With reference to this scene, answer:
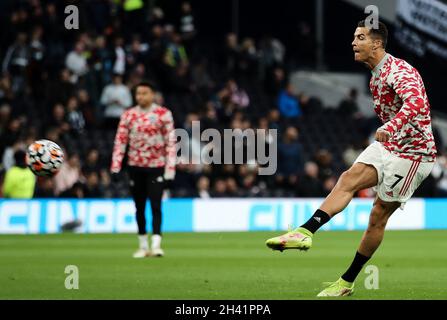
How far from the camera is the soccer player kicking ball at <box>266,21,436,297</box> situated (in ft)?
32.3

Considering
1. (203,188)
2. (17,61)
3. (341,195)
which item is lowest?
(203,188)

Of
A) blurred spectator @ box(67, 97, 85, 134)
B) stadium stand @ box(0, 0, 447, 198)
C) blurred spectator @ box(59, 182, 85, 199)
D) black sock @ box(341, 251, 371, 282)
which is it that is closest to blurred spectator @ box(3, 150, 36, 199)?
stadium stand @ box(0, 0, 447, 198)

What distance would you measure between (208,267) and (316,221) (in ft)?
13.7

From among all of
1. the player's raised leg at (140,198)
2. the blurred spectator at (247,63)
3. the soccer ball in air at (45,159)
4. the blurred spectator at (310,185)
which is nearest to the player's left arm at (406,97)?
the soccer ball in air at (45,159)

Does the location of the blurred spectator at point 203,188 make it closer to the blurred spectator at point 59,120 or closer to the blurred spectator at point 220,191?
the blurred spectator at point 220,191

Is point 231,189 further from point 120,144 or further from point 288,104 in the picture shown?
point 120,144

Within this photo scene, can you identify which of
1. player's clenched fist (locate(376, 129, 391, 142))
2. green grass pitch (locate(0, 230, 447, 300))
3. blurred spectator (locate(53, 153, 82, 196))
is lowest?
green grass pitch (locate(0, 230, 447, 300))

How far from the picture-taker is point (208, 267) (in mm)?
13758

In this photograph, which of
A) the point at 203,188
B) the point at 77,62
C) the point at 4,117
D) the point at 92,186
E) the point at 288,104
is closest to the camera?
the point at 92,186

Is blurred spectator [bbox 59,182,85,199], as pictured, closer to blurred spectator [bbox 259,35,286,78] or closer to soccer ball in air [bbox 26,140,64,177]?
soccer ball in air [bbox 26,140,64,177]

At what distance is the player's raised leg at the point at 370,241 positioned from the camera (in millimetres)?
Answer: 10141

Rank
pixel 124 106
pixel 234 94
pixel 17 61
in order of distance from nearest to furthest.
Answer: pixel 124 106 < pixel 17 61 < pixel 234 94

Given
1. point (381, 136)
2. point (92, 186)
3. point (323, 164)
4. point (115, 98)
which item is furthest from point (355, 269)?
point (323, 164)
